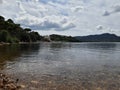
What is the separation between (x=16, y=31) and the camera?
535ft

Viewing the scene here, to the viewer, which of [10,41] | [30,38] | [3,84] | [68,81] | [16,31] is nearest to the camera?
[3,84]

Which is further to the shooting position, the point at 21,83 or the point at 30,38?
the point at 30,38

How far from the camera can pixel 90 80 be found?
21.9 meters

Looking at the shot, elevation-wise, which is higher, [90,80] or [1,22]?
[1,22]

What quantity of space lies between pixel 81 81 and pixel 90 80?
3.55 feet

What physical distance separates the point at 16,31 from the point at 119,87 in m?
149

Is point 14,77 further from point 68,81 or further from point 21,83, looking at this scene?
point 68,81

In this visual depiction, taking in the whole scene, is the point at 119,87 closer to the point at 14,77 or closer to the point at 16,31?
the point at 14,77

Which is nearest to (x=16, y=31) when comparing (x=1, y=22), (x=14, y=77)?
(x=1, y=22)

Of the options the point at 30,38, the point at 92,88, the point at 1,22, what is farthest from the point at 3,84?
the point at 30,38

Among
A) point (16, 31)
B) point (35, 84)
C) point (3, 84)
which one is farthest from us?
point (16, 31)

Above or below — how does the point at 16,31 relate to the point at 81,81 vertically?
above

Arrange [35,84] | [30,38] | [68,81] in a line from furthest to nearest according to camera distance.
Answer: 1. [30,38]
2. [68,81]
3. [35,84]

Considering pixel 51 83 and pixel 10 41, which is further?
pixel 10 41
